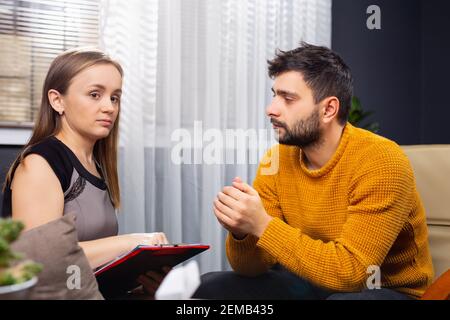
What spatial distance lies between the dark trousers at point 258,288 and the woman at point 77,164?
0.68 ft

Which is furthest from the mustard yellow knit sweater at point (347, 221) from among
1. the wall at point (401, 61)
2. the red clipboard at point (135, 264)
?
the wall at point (401, 61)

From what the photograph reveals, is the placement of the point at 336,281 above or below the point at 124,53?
below

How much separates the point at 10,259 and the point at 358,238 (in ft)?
2.94

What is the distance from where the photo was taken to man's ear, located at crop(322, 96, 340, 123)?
1.57m

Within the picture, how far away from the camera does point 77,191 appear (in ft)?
4.65

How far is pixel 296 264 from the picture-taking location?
51.9 inches

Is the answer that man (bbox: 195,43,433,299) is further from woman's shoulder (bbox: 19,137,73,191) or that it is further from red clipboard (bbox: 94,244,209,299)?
woman's shoulder (bbox: 19,137,73,191)

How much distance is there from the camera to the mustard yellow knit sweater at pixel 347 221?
131 centimetres

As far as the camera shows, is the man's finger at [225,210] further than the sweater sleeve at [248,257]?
No

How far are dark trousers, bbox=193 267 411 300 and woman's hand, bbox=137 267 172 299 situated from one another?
18 centimetres

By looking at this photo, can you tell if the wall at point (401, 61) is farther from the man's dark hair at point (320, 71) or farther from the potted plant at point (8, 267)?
the potted plant at point (8, 267)
